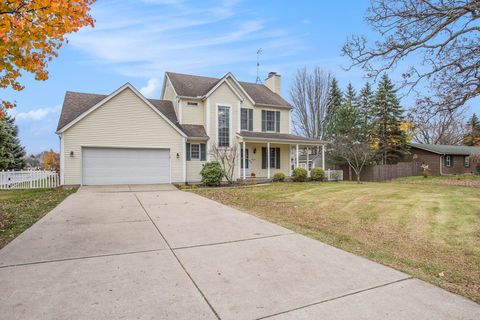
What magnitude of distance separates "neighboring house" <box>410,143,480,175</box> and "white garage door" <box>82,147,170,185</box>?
2751cm

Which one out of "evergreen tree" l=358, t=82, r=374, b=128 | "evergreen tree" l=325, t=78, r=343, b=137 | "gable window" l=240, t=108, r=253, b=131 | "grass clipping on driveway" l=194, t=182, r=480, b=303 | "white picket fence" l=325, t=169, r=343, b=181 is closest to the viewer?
"grass clipping on driveway" l=194, t=182, r=480, b=303

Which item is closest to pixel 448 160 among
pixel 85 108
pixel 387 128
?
pixel 387 128

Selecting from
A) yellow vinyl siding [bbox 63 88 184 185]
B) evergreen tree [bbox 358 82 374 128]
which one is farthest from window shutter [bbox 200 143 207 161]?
evergreen tree [bbox 358 82 374 128]

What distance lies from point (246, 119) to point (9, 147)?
19.2m

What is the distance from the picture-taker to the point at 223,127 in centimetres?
1944

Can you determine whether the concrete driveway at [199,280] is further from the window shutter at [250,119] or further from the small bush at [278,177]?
the window shutter at [250,119]

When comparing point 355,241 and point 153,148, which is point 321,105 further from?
point 355,241

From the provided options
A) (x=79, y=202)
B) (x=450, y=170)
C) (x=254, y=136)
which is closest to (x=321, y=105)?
(x=450, y=170)

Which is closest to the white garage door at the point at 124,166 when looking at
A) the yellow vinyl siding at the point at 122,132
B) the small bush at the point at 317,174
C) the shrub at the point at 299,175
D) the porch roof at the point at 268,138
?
the yellow vinyl siding at the point at 122,132

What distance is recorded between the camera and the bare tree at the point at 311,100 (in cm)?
3484

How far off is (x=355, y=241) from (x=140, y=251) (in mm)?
4100

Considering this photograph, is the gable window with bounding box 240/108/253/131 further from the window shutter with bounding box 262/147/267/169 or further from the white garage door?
the white garage door

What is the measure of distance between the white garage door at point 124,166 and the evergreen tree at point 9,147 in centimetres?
805

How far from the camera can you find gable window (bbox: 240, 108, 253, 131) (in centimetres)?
2045
